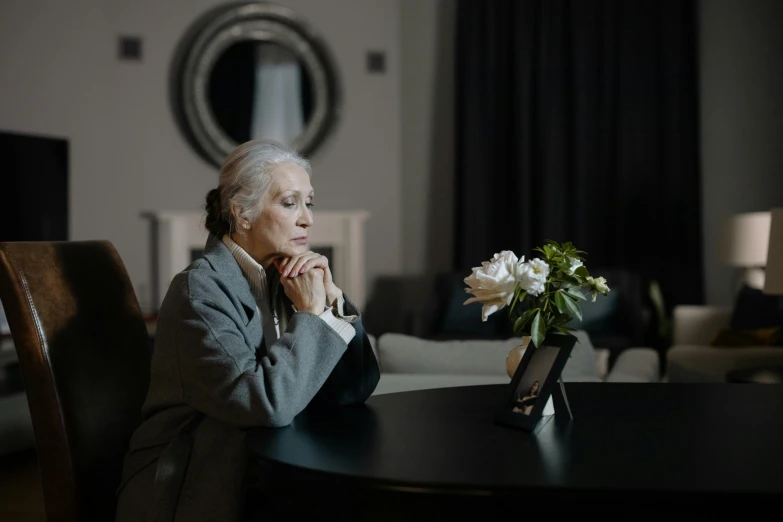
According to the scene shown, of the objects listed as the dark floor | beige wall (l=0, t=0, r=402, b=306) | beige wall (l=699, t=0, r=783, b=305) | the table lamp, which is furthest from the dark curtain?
the dark floor

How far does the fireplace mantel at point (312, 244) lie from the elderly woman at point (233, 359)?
3834 millimetres

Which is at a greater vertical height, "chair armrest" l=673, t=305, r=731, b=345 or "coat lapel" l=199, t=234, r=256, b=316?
"coat lapel" l=199, t=234, r=256, b=316

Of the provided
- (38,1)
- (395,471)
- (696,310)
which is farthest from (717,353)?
(38,1)

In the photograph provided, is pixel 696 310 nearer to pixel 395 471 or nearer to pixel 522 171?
pixel 522 171

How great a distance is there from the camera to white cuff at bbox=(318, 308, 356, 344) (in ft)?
5.53

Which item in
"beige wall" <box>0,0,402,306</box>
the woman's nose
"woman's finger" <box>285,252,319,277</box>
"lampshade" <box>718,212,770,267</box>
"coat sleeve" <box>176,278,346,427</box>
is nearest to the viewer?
"coat sleeve" <box>176,278,346,427</box>

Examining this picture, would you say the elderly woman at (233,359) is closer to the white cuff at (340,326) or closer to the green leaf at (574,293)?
the white cuff at (340,326)

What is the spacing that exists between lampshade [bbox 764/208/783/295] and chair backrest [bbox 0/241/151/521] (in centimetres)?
196

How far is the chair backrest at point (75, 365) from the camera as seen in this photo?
62.3 inches

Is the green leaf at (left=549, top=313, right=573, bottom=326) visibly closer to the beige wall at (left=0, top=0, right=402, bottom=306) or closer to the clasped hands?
the clasped hands

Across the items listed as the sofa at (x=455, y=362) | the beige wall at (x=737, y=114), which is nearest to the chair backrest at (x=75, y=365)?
the sofa at (x=455, y=362)

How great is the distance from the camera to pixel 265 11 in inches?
233

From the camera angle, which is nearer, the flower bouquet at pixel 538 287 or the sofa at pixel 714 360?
the flower bouquet at pixel 538 287

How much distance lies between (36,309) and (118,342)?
222 millimetres
